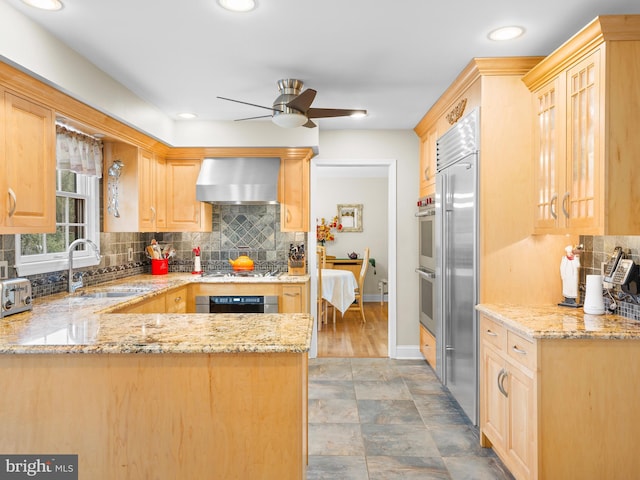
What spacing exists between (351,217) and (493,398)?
19.3 feet

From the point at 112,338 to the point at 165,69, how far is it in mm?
1889

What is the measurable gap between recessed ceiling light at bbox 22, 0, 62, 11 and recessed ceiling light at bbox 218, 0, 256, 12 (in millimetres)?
764

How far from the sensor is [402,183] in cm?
452

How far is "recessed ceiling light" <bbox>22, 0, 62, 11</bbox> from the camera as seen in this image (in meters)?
2.00

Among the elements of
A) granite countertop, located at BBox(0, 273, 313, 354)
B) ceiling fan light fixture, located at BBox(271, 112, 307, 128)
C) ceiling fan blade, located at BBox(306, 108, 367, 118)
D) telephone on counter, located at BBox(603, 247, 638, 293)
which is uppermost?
ceiling fan blade, located at BBox(306, 108, 367, 118)

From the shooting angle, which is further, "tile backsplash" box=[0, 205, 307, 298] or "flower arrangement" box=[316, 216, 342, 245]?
"flower arrangement" box=[316, 216, 342, 245]

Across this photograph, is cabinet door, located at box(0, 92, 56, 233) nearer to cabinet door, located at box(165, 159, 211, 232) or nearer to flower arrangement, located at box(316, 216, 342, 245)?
cabinet door, located at box(165, 159, 211, 232)

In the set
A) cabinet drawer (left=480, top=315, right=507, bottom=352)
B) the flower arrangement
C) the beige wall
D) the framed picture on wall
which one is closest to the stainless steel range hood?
the beige wall

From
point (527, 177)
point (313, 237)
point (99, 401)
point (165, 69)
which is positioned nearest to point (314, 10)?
point (165, 69)

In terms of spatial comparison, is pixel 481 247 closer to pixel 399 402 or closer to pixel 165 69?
pixel 399 402

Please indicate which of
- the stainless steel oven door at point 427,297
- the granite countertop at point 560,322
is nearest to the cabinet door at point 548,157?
the granite countertop at point 560,322

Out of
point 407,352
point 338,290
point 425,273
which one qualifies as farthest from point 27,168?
point 338,290

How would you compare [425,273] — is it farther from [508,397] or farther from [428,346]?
[508,397]

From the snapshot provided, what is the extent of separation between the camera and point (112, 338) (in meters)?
1.75
